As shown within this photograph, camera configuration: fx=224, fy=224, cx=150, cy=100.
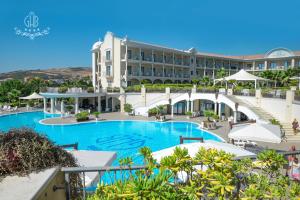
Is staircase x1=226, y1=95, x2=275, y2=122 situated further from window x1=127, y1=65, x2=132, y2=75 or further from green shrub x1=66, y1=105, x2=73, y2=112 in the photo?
green shrub x1=66, y1=105, x2=73, y2=112

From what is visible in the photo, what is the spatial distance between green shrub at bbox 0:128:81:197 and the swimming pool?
13945 mm

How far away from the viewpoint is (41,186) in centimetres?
260

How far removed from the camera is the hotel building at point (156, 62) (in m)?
41.7

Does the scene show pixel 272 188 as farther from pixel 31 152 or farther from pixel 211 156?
pixel 31 152

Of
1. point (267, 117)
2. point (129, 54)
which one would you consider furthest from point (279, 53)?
point (129, 54)

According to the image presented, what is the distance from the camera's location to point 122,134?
23.5m

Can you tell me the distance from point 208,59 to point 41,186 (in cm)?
5794

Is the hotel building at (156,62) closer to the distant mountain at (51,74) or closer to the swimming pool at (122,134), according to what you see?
the swimming pool at (122,134)

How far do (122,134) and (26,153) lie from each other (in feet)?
68.2

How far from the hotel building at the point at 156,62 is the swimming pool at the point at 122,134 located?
14535 millimetres

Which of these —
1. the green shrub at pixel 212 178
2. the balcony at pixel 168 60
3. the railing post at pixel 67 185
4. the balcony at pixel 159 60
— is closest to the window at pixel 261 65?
the balcony at pixel 168 60

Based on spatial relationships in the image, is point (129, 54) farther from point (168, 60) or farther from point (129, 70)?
point (168, 60)

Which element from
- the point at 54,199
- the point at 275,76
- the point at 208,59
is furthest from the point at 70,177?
the point at 208,59

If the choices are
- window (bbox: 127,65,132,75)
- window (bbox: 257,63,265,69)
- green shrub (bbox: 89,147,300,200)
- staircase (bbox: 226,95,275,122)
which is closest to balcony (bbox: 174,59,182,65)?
window (bbox: 127,65,132,75)
